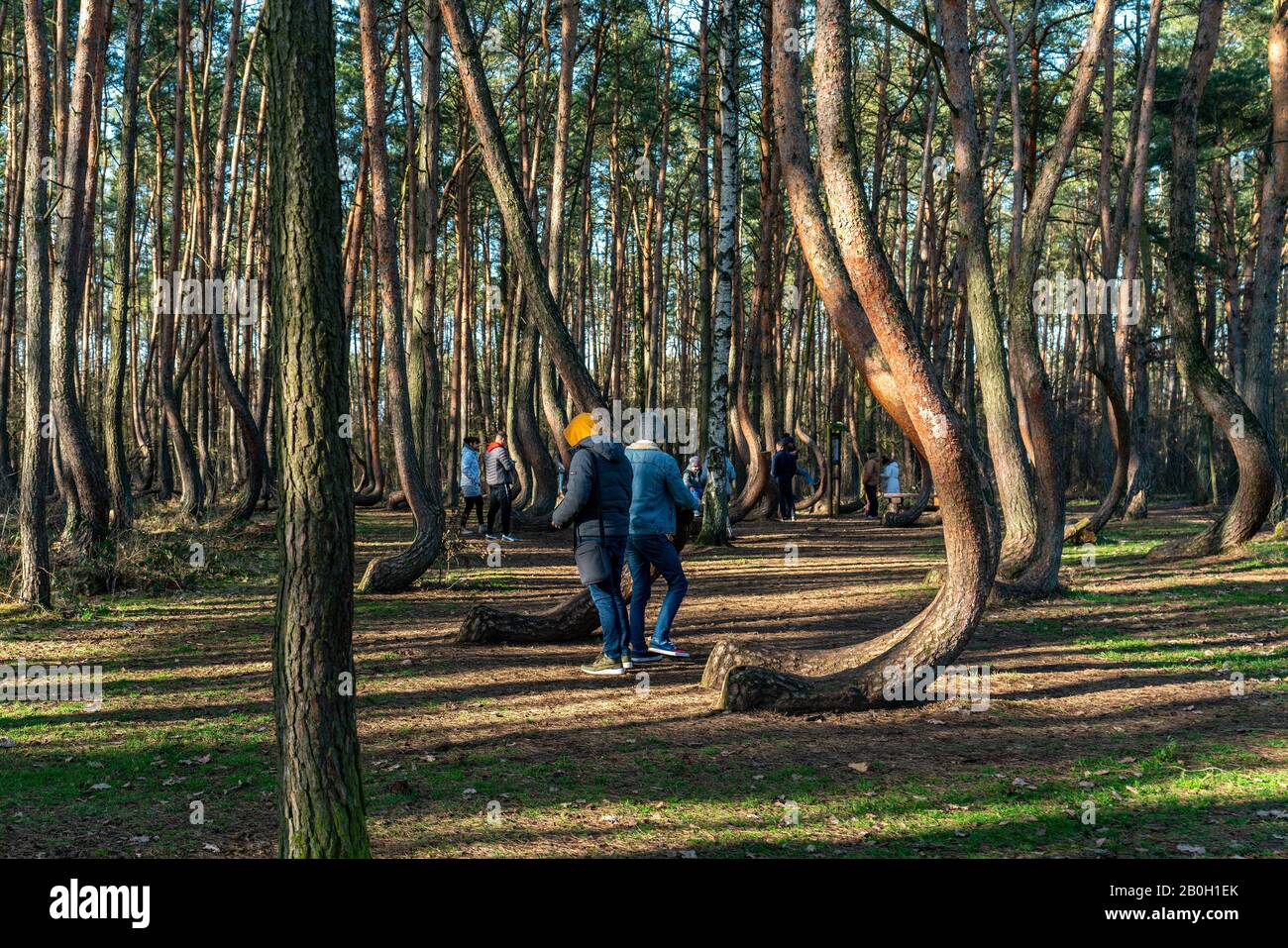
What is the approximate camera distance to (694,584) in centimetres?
1460

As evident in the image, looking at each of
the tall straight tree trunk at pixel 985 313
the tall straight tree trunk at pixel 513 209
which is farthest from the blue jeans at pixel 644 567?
the tall straight tree trunk at pixel 985 313

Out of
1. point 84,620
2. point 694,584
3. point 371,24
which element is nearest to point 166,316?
point 371,24

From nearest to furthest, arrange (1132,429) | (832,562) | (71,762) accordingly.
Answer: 1. (71,762)
2. (832,562)
3. (1132,429)

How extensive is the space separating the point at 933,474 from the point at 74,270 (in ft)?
32.8

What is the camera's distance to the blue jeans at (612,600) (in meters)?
8.84

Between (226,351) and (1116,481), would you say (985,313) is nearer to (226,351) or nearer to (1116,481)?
(1116,481)

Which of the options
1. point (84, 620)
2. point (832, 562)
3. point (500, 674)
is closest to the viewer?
point (500, 674)

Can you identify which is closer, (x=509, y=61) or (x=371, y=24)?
(x=371, y=24)

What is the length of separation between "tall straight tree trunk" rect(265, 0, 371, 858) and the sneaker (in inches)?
203

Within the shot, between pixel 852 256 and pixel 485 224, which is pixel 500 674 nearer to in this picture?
pixel 852 256

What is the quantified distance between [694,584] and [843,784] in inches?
343

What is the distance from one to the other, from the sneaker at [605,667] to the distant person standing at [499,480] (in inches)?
381

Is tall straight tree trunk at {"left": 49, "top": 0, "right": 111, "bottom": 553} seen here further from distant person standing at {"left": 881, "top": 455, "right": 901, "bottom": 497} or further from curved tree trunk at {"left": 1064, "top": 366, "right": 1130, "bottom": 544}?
distant person standing at {"left": 881, "top": 455, "right": 901, "bottom": 497}

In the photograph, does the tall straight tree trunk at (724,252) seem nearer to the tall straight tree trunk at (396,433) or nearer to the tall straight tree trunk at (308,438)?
the tall straight tree trunk at (396,433)
